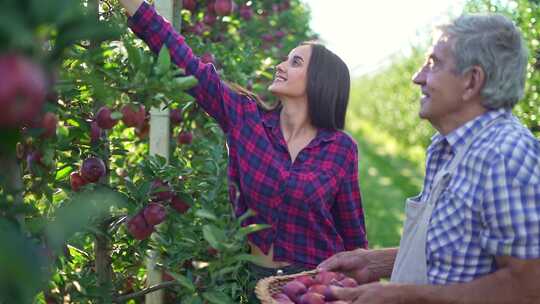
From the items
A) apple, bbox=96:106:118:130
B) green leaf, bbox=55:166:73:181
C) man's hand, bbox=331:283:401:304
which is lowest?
man's hand, bbox=331:283:401:304

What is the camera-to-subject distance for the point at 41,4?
0.91 m

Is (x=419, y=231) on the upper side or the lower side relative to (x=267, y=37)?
lower

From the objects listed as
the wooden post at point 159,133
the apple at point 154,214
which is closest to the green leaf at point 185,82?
the apple at point 154,214

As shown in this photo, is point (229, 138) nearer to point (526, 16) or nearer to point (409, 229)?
point (409, 229)

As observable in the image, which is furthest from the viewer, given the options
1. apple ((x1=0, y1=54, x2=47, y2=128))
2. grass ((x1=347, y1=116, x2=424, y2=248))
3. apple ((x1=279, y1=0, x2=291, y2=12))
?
grass ((x1=347, y1=116, x2=424, y2=248))

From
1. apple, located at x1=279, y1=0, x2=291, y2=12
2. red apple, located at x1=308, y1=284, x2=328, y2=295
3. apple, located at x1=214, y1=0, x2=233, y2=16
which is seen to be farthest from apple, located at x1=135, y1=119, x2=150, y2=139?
apple, located at x1=279, y1=0, x2=291, y2=12

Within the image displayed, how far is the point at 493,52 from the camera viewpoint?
6.14 feet

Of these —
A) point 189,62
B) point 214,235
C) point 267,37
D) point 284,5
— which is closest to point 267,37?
point 267,37

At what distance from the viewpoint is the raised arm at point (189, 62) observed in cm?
231

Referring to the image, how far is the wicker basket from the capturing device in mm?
1937

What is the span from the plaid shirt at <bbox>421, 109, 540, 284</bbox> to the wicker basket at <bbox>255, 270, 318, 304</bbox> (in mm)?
411

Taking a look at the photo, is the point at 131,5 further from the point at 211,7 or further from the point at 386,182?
the point at 386,182

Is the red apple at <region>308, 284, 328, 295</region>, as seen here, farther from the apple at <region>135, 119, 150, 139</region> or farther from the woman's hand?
the apple at <region>135, 119, 150, 139</region>

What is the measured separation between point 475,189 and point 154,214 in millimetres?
912
